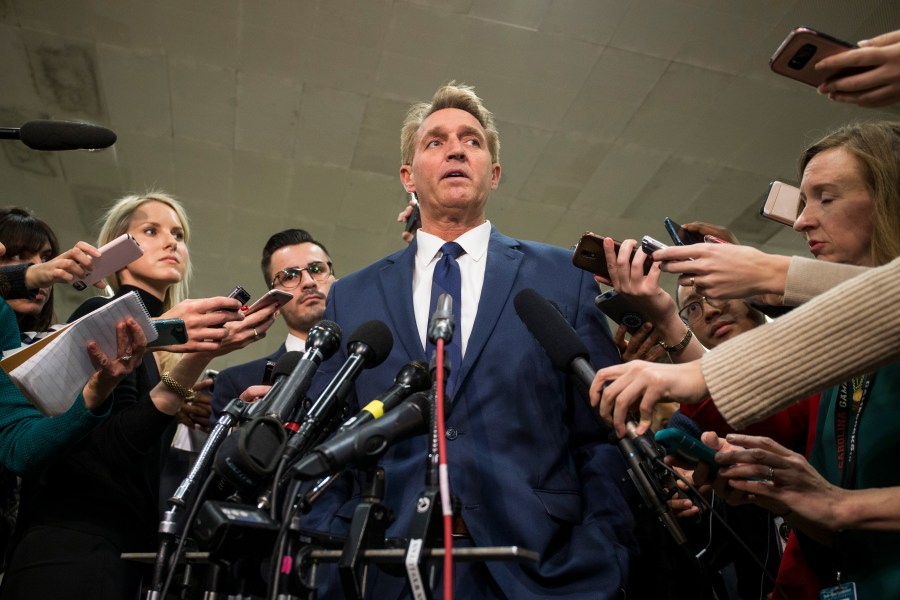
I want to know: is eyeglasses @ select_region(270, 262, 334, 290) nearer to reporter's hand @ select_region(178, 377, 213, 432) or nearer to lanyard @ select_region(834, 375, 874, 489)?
reporter's hand @ select_region(178, 377, 213, 432)

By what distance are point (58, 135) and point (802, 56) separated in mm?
1903

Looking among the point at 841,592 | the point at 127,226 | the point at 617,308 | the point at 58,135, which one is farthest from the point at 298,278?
the point at 841,592

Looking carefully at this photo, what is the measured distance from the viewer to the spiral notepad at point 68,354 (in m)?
2.16

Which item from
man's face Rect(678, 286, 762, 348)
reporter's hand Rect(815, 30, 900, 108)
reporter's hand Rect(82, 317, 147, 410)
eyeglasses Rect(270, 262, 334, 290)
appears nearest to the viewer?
reporter's hand Rect(815, 30, 900, 108)

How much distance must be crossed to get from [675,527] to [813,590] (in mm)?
406

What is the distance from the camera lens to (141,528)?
2.54 m

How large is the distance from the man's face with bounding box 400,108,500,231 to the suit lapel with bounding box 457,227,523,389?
18 centimetres

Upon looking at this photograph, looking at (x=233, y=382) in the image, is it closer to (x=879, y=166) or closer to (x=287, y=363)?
(x=287, y=363)

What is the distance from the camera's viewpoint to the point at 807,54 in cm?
161

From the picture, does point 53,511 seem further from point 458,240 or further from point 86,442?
point 458,240

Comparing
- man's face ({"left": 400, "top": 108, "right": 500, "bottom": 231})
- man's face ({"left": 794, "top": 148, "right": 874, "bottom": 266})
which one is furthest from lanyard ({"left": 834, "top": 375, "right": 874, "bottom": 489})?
man's face ({"left": 400, "top": 108, "right": 500, "bottom": 231})

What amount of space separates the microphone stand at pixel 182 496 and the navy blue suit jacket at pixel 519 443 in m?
0.33

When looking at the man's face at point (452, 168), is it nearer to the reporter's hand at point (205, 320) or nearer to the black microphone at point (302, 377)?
the reporter's hand at point (205, 320)

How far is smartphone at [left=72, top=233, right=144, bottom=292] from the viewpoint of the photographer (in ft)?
8.72
